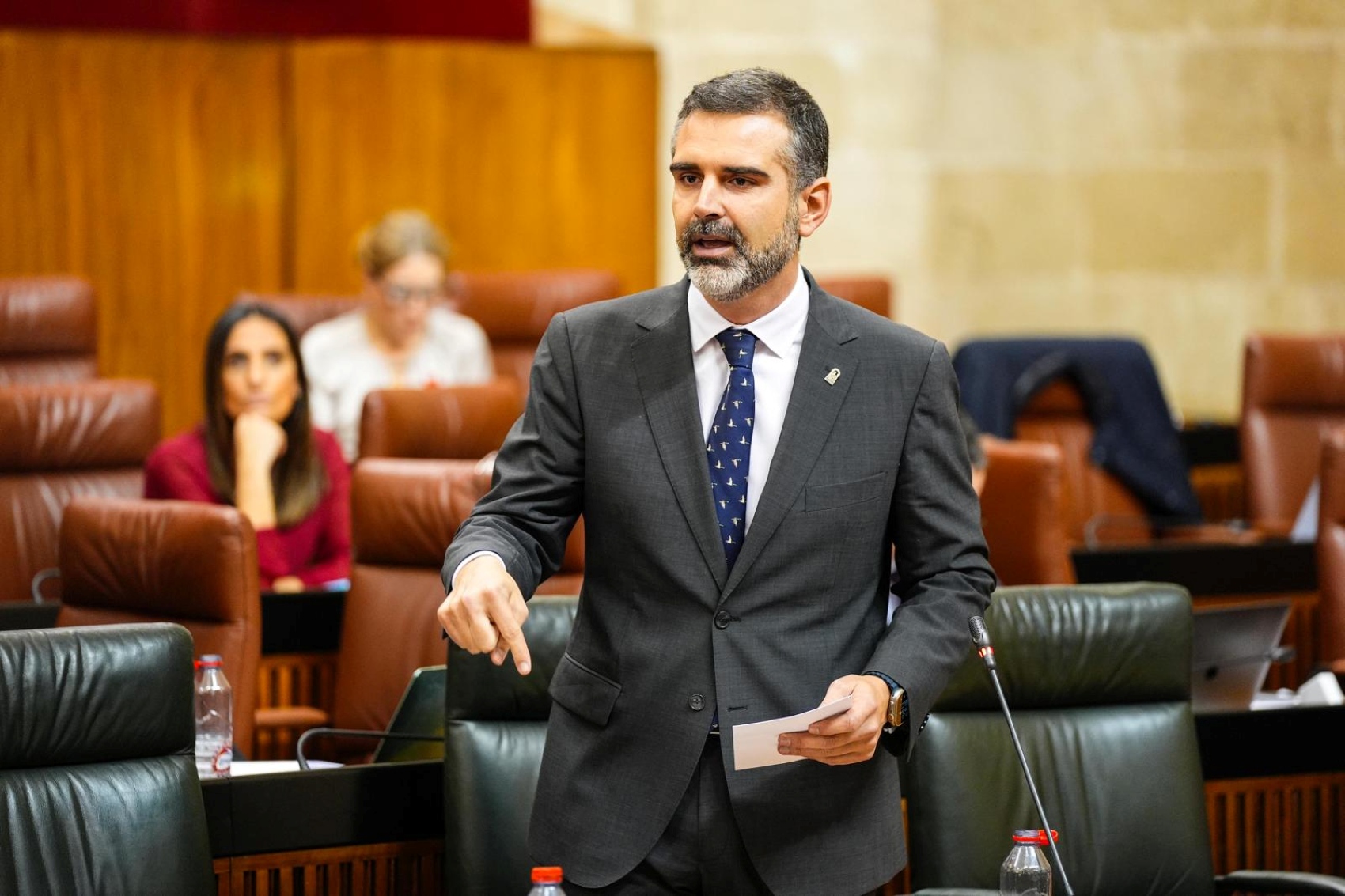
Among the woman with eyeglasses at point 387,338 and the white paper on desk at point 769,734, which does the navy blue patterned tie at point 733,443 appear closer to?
the white paper on desk at point 769,734

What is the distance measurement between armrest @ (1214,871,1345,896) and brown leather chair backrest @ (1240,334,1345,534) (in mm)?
2873

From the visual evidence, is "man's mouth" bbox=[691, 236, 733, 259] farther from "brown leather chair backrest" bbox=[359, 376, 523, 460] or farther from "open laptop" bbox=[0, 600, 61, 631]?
"brown leather chair backrest" bbox=[359, 376, 523, 460]

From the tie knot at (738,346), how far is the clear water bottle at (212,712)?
4.13 ft

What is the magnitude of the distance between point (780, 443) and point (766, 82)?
38 centimetres

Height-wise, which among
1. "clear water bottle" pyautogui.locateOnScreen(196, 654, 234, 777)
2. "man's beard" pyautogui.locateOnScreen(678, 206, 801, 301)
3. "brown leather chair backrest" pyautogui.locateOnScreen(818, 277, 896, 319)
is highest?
"man's beard" pyautogui.locateOnScreen(678, 206, 801, 301)

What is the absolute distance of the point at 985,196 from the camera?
737cm

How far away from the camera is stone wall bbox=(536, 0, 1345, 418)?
671 centimetres

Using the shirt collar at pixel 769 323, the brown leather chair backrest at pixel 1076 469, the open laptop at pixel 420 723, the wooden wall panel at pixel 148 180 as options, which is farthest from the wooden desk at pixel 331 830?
the wooden wall panel at pixel 148 180

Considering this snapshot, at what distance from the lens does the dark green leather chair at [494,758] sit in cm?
237

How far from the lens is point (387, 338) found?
201 inches

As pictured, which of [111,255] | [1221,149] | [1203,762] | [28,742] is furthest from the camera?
[1221,149]

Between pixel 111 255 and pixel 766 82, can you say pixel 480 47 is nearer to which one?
pixel 111 255

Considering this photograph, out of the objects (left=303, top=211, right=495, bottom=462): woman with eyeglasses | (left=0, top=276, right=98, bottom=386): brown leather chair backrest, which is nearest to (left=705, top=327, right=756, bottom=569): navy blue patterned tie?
(left=303, top=211, right=495, bottom=462): woman with eyeglasses

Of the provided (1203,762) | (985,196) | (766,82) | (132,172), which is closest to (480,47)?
(132,172)
